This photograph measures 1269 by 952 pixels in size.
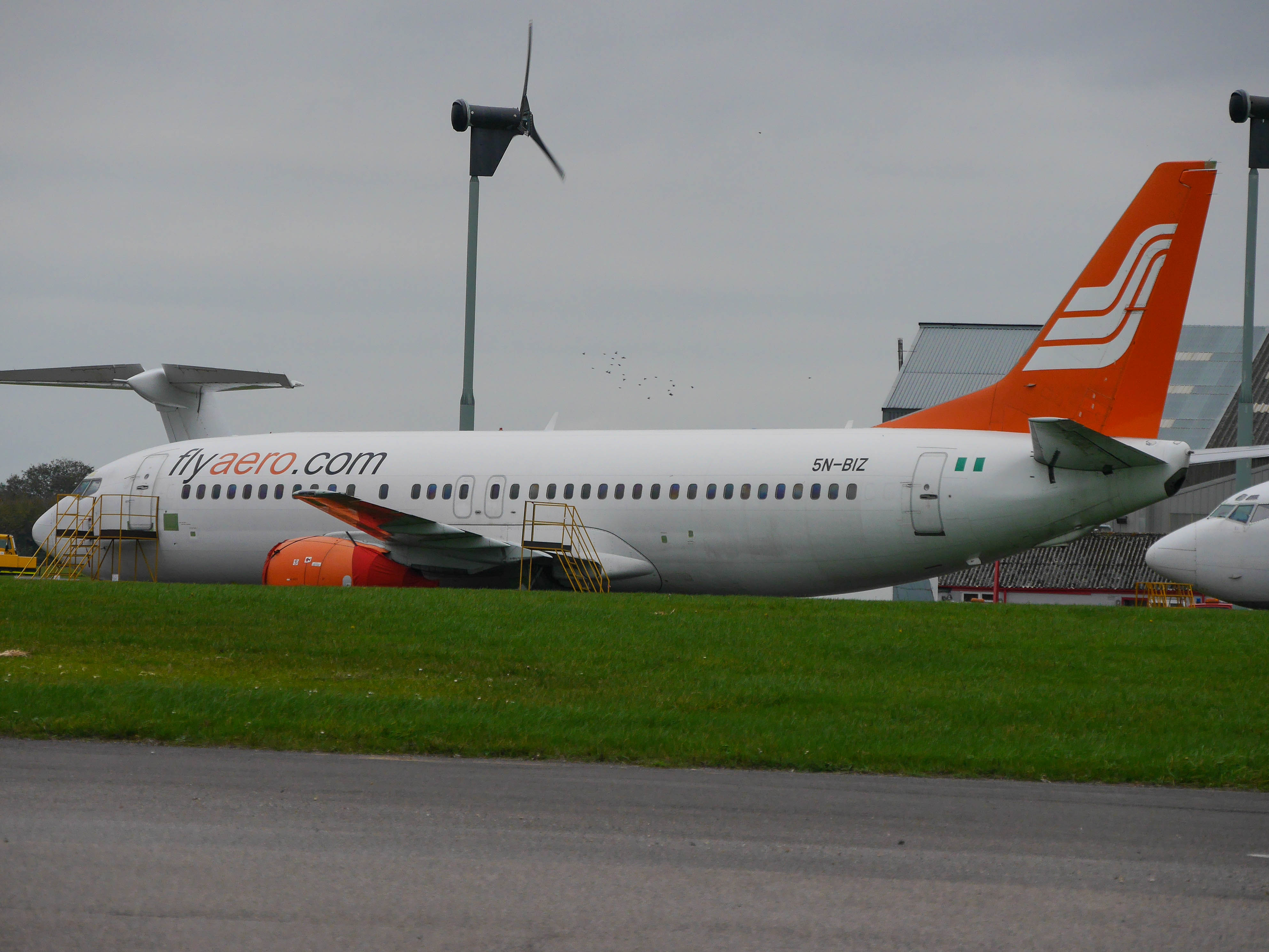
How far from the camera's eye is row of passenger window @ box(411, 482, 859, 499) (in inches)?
950

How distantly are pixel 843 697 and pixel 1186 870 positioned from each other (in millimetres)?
5896

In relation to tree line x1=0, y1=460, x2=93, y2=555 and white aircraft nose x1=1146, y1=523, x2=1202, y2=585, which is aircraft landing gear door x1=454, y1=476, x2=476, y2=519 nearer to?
white aircraft nose x1=1146, y1=523, x2=1202, y2=585

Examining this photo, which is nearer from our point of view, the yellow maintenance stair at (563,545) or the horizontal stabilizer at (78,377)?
the yellow maintenance stair at (563,545)

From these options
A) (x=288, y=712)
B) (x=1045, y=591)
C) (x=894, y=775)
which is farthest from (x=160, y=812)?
(x=1045, y=591)

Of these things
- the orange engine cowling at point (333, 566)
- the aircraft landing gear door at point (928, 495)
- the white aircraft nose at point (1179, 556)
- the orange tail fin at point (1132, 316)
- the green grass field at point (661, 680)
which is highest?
the orange tail fin at point (1132, 316)

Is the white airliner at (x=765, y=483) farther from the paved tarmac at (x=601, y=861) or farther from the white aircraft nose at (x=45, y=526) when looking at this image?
the paved tarmac at (x=601, y=861)

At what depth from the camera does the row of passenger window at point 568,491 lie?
24266 millimetres

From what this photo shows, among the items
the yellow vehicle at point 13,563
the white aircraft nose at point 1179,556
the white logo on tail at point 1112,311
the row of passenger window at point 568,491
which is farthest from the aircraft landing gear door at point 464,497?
the yellow vehicle at point 13,563

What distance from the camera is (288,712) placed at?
37.6 feet

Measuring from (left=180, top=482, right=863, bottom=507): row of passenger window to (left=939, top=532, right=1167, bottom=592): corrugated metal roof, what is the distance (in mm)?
35842

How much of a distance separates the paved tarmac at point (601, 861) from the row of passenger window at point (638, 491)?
14685 mm

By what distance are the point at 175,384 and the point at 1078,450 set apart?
22.8 metres

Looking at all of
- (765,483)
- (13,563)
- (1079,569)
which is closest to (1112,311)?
(765,483)

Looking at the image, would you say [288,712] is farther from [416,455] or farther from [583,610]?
[416,455]
